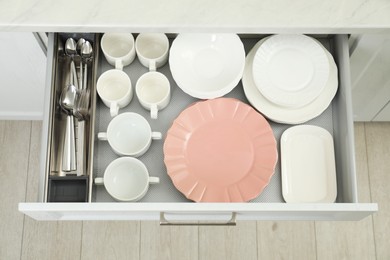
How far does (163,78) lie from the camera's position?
106 cm

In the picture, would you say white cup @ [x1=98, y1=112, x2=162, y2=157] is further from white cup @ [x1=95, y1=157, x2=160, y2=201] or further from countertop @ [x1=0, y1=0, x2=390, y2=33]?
countertop @ [x1=0, y1=0, x2=390, y2=33]

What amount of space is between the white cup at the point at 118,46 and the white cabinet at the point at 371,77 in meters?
0.50

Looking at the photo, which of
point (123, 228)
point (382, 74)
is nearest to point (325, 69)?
point (382, 74)

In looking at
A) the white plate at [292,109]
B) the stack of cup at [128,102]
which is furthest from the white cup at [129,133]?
the white plate at [292,109]

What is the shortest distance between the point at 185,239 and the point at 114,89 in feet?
2.51

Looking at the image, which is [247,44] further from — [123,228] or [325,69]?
[123,228]

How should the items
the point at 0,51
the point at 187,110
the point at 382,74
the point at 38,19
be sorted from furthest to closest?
the point at 382,74
the point at 0,51
the point at 187,110
the point at 38,19

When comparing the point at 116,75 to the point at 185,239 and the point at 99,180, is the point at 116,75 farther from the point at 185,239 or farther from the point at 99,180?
the point at 185,239

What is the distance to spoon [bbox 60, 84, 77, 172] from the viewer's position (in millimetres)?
1005

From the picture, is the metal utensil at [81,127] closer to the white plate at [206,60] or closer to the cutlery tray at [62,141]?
the cutlery tray at [62,141]

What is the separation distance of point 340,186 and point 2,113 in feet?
3.72

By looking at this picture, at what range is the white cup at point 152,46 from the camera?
107cm

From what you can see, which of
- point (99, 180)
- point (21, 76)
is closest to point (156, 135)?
point (99, 180)

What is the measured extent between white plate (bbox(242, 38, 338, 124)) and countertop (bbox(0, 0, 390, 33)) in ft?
0.48
